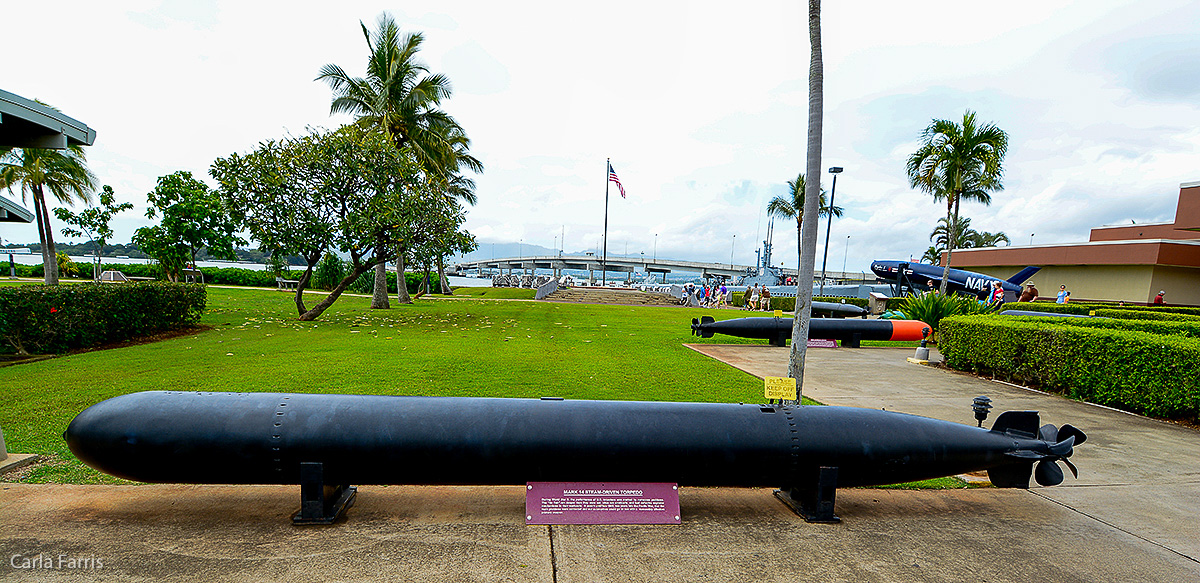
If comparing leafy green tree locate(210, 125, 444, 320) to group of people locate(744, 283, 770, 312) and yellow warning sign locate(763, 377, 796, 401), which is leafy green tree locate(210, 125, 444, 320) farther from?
group of people locate(744, 283, 770, 312)

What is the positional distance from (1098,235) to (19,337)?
→ 48.0 metres

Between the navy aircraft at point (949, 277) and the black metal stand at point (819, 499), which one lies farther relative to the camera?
the navy aircraft at point (949, 277)

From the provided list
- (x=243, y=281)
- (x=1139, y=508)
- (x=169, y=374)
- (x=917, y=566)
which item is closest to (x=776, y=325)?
(x=1139, y=508)

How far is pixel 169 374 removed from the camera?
748cm

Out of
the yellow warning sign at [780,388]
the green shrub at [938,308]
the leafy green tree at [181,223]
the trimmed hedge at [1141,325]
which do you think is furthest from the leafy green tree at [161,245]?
the trimmed hedge at [1141,325]

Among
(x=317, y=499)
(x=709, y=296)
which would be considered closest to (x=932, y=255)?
(x=709, y=296)

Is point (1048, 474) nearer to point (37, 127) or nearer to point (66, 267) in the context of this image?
point (37, 127)

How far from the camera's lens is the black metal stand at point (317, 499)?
3.16 meters

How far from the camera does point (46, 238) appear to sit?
81.9ft

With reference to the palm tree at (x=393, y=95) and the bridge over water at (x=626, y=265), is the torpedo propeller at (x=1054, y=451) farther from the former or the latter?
the bridge over water at (x=626, y=265)

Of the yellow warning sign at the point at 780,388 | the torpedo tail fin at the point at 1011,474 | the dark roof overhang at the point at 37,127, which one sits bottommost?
the torpedo tail fin at the point at 1011,474

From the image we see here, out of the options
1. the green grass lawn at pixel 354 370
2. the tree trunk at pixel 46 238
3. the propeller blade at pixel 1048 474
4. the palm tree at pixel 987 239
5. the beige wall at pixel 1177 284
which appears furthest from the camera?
the palm tree at pixel 987 239

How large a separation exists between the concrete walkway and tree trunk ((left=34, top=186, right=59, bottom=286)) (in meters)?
30.1

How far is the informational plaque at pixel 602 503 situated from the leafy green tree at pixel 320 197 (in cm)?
1402
